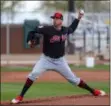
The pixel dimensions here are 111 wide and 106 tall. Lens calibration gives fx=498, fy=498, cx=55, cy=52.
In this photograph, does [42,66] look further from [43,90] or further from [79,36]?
[79,36]

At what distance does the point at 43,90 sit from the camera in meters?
14.6

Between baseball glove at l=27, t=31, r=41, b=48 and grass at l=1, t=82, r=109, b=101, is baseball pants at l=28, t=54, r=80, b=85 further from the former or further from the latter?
grass at l=1, t=82, r=109, b=101

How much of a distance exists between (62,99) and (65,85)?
5417 mm

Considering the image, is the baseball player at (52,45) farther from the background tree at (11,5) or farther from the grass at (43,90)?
the background tree at (11,5)

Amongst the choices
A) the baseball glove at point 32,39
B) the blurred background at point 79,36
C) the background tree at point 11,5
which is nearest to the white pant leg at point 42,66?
the baseball glove at point 32,39

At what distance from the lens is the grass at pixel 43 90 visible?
13.2 m

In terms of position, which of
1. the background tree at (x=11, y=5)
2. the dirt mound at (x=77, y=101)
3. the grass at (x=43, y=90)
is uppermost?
the background tree at (x=11, y=5)

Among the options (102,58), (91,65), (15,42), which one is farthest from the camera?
(15,42)

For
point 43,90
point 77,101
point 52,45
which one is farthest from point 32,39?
point 43,90

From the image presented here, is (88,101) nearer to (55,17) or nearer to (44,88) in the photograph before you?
(55,17)

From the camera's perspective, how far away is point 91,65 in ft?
82.4

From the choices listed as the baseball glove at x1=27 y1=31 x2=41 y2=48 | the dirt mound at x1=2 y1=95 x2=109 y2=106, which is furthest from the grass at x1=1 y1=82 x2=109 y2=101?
the baseball glove at x1=27 y1=31 x2=41 y2=48

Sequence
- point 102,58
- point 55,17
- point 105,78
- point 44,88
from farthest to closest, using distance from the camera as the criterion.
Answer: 1. point 102,58
2. point 105,78
3. point 44,88
4. point 55,17

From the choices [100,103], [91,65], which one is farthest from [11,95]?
[91,65]
